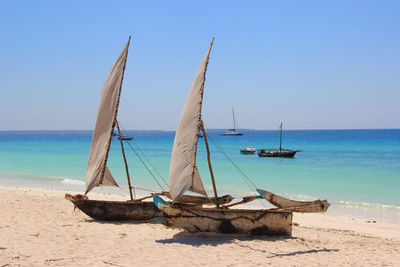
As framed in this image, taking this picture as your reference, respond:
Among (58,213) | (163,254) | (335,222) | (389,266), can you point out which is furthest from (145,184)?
(389,266)

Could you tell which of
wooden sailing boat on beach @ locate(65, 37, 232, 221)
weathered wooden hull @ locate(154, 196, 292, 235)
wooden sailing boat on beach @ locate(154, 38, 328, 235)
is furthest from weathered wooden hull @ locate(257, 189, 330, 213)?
wooden sailing boat on beach @ locate(65, 37, 232, 221)

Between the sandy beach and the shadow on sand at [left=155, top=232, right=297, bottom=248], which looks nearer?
the sandy beach

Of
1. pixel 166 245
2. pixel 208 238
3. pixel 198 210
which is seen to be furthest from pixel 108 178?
pixel 208 238

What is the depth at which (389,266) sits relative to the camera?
309 inches

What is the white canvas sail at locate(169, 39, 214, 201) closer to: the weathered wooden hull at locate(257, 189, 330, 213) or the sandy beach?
the sandy beach

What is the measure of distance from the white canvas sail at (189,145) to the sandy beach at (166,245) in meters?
1.42

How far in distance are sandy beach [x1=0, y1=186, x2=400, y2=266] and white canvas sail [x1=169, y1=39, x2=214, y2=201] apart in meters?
1.42

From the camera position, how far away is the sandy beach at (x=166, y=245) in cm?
774

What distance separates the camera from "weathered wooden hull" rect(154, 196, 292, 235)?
32.2 feet

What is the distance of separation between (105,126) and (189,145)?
12.0 ft

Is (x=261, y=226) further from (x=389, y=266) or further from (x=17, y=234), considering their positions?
(x=17, y=234)

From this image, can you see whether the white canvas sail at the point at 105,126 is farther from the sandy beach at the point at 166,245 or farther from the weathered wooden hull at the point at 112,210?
the sandy beach at the point at 166,245

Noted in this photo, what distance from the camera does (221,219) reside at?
988 centimetres

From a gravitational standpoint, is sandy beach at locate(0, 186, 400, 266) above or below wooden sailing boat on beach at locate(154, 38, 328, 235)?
below
